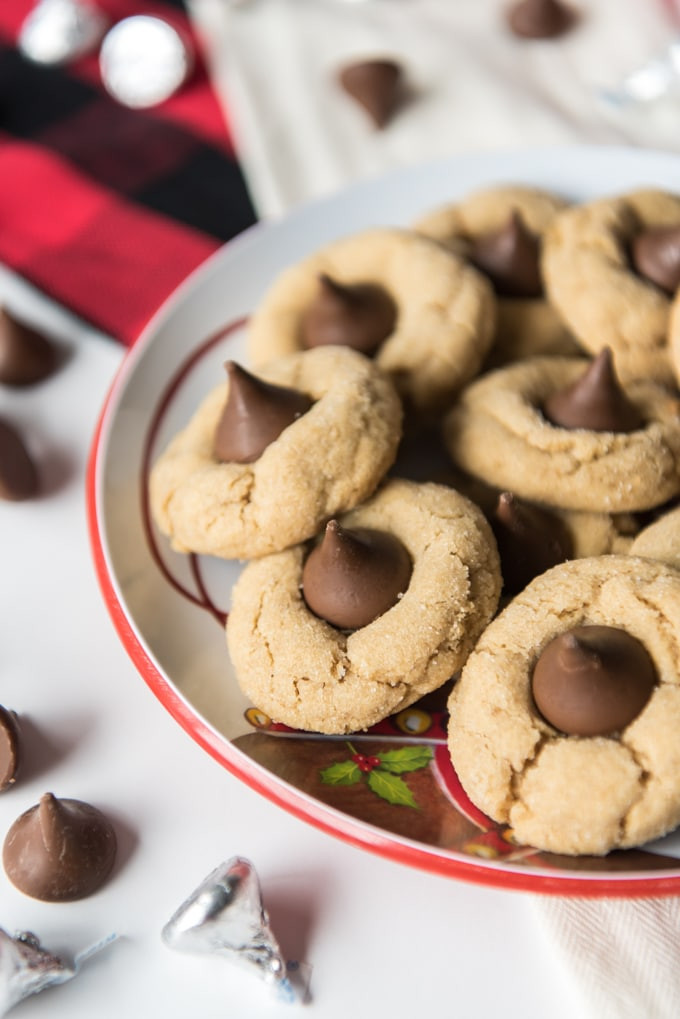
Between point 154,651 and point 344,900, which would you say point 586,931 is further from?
A: point 154,651

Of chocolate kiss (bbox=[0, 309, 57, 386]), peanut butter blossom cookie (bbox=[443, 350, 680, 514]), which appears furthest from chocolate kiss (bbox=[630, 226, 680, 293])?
chocolate kiss (bbox=[0, 309, 57, 386])

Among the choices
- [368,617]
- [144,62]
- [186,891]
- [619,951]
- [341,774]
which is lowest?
[619,951]

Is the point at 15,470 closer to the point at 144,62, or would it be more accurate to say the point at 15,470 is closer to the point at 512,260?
the point at 512,260

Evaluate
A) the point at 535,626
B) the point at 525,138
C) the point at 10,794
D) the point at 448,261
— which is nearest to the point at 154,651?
the point at 10,794

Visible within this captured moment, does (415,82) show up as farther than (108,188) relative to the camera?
Yes

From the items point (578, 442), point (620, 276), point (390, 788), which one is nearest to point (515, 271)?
point (620, 276)

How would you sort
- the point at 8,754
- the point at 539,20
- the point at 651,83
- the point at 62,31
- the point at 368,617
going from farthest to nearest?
1. the point at 62,31
2. the point at 539,20
3. the point at 651,83
4. the point at 8,754
5. the point at 368,617

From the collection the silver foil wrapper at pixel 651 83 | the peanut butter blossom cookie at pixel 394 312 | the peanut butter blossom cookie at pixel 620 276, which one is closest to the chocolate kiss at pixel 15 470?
the peanut butter blossom cookie at pixel 394 312
